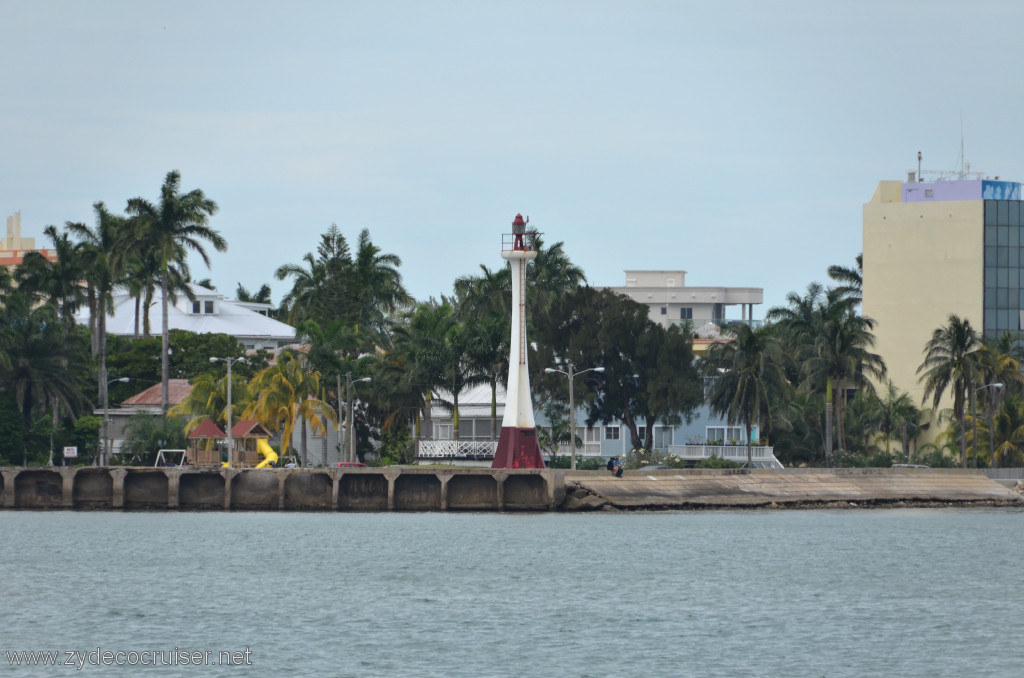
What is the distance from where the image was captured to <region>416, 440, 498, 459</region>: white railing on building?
3967 inches

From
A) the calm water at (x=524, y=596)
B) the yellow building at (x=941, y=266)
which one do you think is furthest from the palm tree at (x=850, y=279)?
the calm water at (x=524, y=596)

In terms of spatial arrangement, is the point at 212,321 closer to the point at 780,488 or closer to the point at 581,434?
the point at 581,434

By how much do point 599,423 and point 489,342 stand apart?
13.3m

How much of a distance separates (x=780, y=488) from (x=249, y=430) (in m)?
29.9

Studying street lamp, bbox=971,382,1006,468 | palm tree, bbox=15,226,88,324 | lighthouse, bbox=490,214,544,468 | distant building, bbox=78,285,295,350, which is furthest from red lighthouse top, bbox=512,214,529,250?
distant building, bbox=78,285,295,350

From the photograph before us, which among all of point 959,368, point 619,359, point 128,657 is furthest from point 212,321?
point 128,657

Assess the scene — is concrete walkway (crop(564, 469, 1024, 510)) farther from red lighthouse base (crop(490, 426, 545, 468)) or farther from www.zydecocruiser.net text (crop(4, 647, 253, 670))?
www.zydecocruiser.net text (crop(4, 647, 253, 670))

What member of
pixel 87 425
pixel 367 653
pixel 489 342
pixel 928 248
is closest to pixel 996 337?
pixel 928 248

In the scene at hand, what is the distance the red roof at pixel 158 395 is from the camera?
11371 cm

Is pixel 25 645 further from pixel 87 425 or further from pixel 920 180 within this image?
pixel 920 180

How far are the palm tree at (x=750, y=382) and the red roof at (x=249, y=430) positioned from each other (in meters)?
29.5

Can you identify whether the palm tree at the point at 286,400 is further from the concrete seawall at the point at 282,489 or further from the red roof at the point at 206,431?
the concrete seawall at the point at 282,489

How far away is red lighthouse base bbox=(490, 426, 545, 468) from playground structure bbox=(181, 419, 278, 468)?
1487 centimetres

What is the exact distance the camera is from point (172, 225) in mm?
112250
